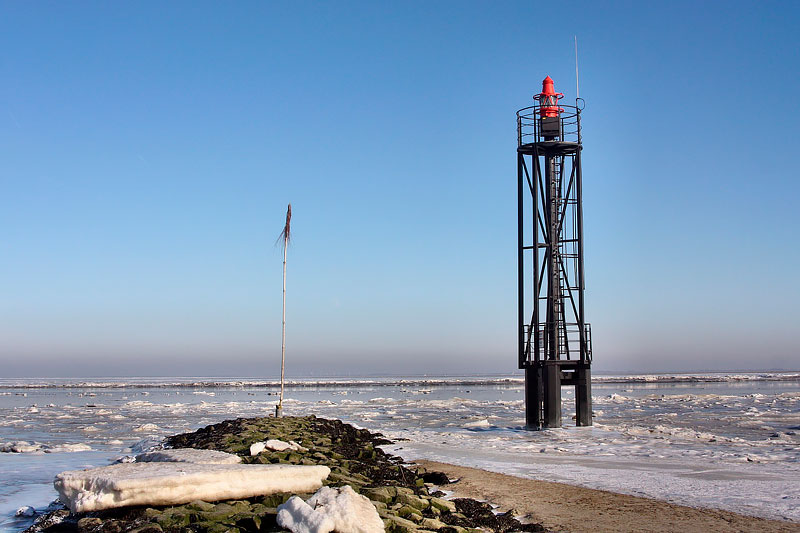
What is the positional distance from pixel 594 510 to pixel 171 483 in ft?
17.9

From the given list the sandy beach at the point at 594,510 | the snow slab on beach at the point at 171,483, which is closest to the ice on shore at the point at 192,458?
the snow slab on beach at the point at 171,483

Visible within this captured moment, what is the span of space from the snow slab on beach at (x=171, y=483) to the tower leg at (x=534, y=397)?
12.6m

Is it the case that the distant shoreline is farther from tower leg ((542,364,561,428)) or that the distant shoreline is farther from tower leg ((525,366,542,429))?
tower leg ((542,364,561,428))

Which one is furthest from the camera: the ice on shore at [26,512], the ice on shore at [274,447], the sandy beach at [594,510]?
the ice on shore at [274,447]

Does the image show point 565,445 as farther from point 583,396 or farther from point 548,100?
point 548,100

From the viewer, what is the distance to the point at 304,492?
30.6 ft

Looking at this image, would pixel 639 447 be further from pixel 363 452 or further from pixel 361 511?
pixel 361 511

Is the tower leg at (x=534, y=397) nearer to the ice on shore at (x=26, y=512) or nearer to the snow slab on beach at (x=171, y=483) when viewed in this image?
the snow slab on beach at (x=171, y=483)

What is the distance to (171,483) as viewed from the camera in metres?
8.45

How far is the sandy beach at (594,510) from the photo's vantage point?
8562 mm

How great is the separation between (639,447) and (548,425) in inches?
159

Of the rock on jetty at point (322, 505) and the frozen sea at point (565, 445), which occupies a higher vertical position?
the rock on jetty at point (322, 505)

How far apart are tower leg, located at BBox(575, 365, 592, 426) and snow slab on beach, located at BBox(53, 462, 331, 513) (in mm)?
13199

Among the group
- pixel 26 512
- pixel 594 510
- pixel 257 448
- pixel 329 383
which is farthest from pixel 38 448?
pixel 329 383
